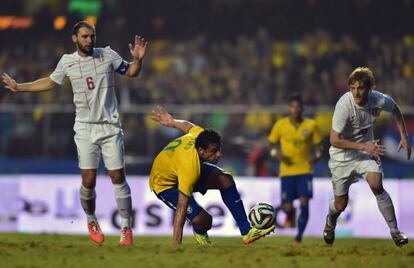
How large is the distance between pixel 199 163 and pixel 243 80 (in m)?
15.0

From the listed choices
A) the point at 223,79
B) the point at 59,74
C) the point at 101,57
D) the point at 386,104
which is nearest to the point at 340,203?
the point at 386,104

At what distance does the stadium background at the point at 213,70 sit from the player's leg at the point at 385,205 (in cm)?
897

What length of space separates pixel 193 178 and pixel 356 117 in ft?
7.40

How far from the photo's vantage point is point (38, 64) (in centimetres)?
2936

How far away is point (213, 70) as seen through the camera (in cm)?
2886

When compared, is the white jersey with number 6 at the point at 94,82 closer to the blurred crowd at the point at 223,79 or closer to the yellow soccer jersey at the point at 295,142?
the yellow soccer jersey at the point at 295,142

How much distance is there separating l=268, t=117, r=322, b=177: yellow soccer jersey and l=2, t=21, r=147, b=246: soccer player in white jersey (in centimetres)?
615

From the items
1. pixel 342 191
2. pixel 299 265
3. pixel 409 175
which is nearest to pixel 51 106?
pixel 409 175

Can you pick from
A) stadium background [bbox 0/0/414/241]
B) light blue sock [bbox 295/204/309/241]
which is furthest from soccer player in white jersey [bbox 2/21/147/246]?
stadium background [bbox 0/0/414/241]

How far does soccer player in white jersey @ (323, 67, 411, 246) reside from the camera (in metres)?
13.2

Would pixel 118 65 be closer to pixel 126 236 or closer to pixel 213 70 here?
pixel 126 236

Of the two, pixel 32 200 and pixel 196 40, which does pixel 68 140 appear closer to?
pixel 32 200

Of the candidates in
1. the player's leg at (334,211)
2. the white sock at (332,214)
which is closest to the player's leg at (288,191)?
the player's leg at (334,211)

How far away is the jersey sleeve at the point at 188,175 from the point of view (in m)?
13.0
